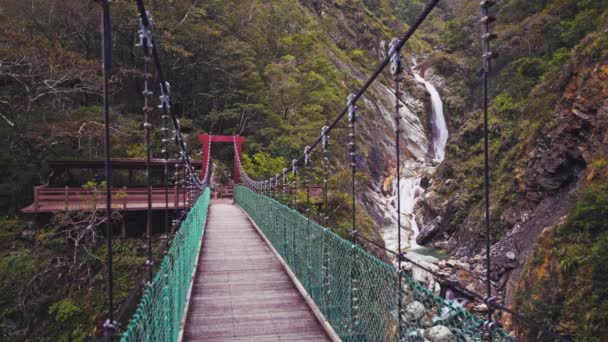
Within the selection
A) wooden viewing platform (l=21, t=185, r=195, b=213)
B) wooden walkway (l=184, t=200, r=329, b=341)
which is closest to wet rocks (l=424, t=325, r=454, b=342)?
wooden walkway (l=184, t=200, r=329, b=341)

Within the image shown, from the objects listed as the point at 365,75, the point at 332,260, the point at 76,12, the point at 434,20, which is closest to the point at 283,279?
the point at 332,260

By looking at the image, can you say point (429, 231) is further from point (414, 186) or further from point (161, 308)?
point (161, 308)

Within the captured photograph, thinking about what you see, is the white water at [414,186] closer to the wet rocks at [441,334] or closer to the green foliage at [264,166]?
the green foliage at [264,166]

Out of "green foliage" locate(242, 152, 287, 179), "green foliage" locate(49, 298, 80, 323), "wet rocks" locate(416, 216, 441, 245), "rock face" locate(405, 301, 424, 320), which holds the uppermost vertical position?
"green foliage" locate(242, 152, 287, 179)

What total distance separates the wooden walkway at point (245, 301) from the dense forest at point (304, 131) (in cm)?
105

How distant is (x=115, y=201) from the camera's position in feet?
29.3

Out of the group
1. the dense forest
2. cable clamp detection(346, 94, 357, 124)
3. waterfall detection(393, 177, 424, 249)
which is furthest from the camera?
waterfall detection(393, 177, 424, 249)

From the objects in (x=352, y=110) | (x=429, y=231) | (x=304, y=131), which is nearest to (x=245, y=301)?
(x=352, y=110)

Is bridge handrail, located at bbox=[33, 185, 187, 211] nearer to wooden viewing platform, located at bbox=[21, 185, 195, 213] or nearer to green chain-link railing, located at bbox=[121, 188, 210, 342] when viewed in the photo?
wooden viewing platform, located at bbox=[21, 185, 195, 213]

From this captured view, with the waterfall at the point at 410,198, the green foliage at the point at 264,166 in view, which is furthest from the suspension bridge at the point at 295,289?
the waterfall at the point at 410,198

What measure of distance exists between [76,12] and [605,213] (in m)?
14.6

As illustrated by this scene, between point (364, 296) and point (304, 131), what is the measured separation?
36.1 ft

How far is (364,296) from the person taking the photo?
2301 mm

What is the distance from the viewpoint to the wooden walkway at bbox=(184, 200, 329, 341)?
2.74 metres
